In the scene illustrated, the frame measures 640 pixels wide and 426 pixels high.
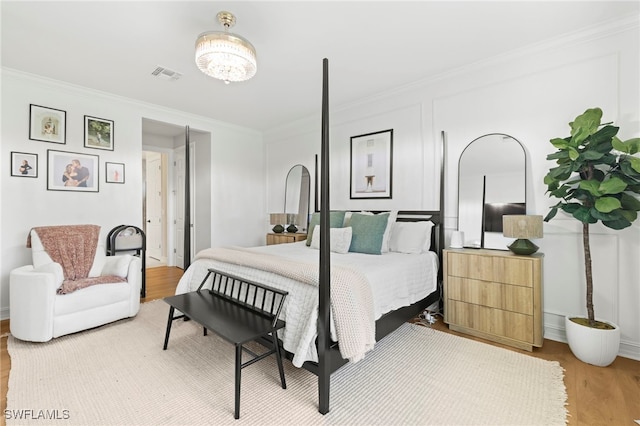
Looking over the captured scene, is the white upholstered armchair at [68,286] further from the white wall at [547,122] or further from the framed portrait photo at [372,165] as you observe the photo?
the white wall at [547,122]

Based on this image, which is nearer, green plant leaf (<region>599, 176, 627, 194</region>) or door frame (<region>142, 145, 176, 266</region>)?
green plant leaf (<region>599, 176, 627, 194</region>)

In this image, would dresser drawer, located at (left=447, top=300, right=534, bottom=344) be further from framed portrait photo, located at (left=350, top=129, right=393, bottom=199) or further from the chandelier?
the chandelier

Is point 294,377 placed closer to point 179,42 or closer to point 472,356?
point 472,356

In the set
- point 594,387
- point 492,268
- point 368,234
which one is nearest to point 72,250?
point 368,234

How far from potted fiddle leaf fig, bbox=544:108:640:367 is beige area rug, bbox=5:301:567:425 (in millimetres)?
353

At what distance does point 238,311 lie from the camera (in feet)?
6.91

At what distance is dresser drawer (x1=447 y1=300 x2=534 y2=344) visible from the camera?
243cm

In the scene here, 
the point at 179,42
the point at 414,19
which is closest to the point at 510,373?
the point at 414,19

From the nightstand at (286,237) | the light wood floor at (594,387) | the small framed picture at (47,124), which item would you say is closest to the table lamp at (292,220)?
the nightstand at (286,237)

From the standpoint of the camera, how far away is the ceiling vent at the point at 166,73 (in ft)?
10.3

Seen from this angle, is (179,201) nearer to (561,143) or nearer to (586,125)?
(561,143)

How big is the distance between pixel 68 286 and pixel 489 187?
4.17 m

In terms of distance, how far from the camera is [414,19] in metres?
2.32

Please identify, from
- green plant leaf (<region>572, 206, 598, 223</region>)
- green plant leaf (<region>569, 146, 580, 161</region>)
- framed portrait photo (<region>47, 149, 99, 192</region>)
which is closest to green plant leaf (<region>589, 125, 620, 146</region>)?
green plant leaf (<region>569, 146, 580, 161</region>)
